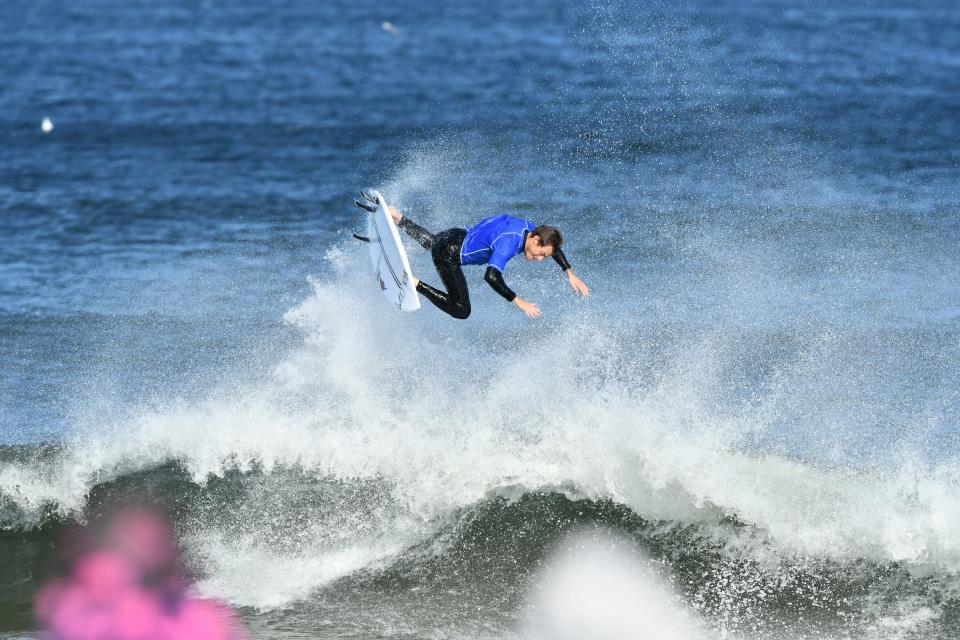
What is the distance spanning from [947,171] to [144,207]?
15.0 meters

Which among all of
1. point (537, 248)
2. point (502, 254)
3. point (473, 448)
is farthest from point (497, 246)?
point (473, 448)

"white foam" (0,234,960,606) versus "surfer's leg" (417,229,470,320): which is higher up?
"surfer's leg" (417,229,470,320)

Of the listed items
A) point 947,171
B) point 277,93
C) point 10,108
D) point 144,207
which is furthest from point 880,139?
point 10,108

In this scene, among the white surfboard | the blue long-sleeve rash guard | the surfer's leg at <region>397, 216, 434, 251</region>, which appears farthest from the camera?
the surfer's leg at <region>397, 216, 434, 251</region>

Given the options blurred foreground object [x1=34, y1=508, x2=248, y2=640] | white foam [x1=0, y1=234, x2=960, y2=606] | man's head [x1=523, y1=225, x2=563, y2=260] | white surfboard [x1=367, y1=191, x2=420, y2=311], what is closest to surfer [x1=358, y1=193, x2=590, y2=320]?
man's head [x1=523, y1=225, x2=563, y2=260]

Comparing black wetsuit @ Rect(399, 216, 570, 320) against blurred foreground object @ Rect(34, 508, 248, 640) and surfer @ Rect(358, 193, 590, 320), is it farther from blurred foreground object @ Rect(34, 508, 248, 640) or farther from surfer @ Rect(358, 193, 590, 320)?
blurred foreground object @ Rect(34, 508, 248, 640)

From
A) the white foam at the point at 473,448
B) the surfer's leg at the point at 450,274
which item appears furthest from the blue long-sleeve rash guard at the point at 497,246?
the white foam at the point at 473,448

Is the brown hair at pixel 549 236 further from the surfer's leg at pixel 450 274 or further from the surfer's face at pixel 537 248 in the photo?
the surfer's leg at pixel 450 274

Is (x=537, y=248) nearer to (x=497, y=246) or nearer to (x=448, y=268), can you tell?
(x=497, y=246)

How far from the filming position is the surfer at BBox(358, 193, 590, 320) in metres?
9.73

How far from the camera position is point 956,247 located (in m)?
17.2

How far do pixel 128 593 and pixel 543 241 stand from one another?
14.4 feet

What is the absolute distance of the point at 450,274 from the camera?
35.3 feet

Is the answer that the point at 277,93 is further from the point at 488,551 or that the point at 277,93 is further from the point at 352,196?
the point at 488,551
